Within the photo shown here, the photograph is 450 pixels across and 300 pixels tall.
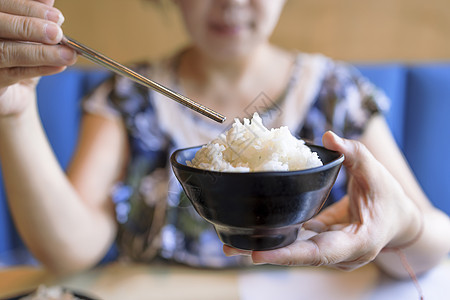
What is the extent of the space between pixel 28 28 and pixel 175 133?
759 millimetres

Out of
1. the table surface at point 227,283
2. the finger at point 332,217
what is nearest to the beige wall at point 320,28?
the table surface at point 227,283

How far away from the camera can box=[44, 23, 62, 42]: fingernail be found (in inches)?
27.1

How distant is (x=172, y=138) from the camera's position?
1.41m

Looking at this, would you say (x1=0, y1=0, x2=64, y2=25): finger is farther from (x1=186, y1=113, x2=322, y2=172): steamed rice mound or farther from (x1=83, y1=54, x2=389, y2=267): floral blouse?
(x1=83, y1=54, x2=389, y2=267): floral blouse

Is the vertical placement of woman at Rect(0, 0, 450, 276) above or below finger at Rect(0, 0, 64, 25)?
below

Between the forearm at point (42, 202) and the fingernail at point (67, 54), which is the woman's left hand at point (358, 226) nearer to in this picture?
the fingernail at point (67, 54)

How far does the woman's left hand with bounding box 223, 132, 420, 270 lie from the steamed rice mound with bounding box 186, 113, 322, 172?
0.06 m

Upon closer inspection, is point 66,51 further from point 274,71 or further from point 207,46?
point 274,71

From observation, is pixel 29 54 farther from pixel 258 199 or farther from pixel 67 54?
pixel 258 199

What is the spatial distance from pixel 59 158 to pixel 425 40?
6.01 feet

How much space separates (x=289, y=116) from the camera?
1.40 m

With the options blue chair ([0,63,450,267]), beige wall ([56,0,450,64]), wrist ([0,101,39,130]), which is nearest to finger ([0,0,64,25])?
wrist ([0,101,39,130])

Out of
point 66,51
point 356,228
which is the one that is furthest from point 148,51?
point 356,228

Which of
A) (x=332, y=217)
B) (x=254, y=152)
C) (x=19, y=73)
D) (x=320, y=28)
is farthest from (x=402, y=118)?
(x=19, y=73)
